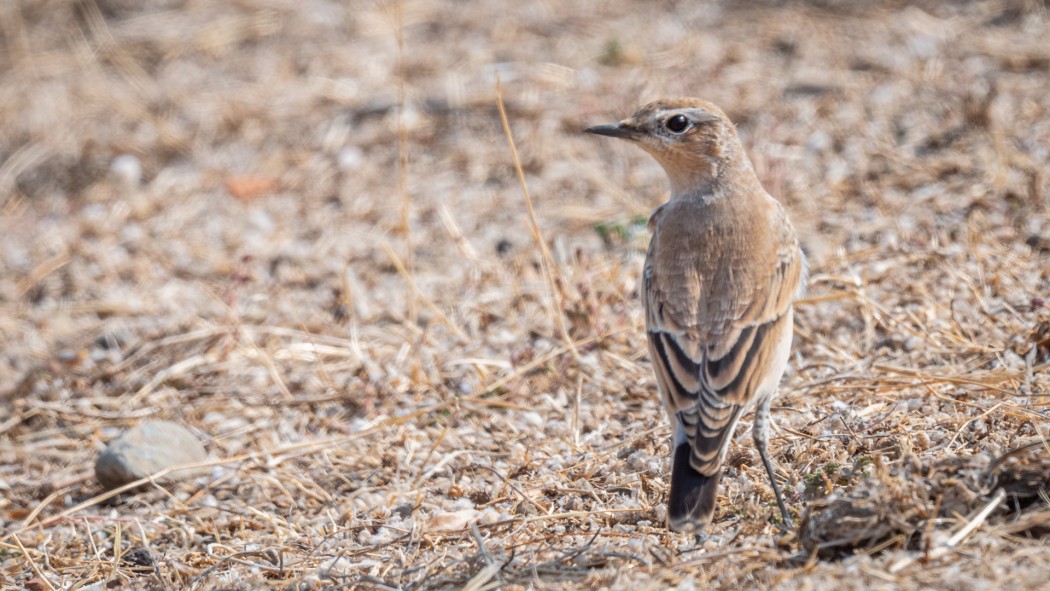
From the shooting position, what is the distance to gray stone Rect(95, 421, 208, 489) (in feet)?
18.0

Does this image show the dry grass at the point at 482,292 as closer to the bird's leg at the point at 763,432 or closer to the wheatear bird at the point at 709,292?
the bird's leg at the point at 763,432

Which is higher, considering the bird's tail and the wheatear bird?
the wheatear bird

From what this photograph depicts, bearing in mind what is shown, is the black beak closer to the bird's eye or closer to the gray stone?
the bird's eye

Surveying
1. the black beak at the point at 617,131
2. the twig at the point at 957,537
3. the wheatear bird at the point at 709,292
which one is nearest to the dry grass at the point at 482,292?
the twig at the point at 957,537

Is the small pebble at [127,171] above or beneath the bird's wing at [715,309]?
beneath

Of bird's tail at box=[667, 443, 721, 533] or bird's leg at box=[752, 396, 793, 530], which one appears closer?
bird's tail at box=[667, 443, 721, 533]

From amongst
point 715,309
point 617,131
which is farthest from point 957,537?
point 617,131

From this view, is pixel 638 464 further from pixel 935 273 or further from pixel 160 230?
pixel 160 230

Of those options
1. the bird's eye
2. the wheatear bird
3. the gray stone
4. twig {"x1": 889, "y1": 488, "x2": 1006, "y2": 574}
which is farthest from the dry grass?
the bird's eye

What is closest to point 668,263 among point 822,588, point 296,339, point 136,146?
point 822,588

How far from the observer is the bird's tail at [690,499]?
3.93m

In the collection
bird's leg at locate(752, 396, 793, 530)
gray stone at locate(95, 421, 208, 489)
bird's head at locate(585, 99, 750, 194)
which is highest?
bird's head at locate(585, 99, 750, 194)

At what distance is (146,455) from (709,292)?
2.90 m

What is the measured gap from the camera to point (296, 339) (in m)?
6.81
